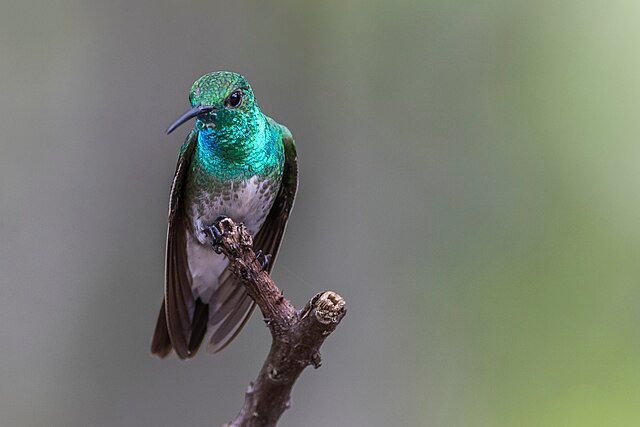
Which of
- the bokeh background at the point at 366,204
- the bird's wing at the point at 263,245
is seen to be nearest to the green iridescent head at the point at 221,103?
the bird's wing at the point at 263,245

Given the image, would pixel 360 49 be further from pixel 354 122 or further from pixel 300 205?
pixel 300 205

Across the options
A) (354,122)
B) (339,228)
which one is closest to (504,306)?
(339,228)

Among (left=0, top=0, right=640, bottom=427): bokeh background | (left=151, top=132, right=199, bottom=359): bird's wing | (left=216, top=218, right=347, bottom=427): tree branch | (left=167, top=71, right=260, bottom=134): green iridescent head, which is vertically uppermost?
(left=0, top=0, right=640, bottom=427): bokeh background

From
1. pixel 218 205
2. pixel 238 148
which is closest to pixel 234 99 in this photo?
pixel 238 148

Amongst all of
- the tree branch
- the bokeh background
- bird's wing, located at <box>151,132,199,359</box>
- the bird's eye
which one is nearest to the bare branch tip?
the tree branch

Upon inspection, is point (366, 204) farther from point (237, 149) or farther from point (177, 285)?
point (237, 149)

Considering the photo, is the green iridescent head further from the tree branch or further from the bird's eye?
the tree branch

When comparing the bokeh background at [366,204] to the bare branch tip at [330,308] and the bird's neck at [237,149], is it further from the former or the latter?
the bare branch tip at [330,308]
